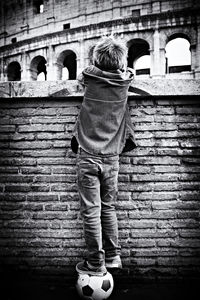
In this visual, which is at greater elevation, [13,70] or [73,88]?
[13,70]

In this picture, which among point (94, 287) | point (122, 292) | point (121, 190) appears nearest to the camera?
point (94, 287)

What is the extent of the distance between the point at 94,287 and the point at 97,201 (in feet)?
2.55

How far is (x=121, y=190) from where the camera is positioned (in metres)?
3.17

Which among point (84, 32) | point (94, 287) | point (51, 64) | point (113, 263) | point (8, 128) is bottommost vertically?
point (94, 287)

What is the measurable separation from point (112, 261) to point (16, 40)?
2547 centimetres

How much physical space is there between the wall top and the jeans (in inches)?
35.3

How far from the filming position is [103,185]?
2.65m

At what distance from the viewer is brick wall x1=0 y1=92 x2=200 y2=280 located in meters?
3.13

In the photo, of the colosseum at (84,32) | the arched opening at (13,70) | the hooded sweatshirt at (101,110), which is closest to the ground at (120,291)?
the hooded sweatshirt at (101,110)

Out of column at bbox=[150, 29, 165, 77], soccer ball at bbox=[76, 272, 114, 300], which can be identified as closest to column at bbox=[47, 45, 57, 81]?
column at bbox=[150, 29, 165, 77]

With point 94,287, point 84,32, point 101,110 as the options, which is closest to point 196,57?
point 84,32

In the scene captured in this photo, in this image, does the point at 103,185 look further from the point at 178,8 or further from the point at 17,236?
the point at 178,8

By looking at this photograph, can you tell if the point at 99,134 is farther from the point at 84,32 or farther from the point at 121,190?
the point at 84,32

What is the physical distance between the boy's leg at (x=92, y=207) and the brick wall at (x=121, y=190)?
0.67m
